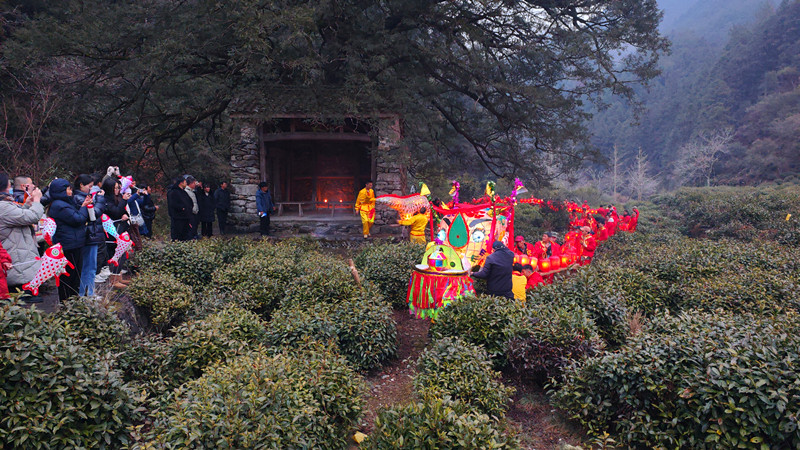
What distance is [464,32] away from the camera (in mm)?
12078

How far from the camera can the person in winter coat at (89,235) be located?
6121mm

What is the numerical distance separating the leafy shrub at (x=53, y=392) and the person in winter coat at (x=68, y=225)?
226 cm

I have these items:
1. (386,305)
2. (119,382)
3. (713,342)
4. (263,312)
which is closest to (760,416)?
(713,342)

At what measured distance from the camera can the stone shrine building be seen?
13.8m

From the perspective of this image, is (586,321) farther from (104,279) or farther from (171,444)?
(104,279)

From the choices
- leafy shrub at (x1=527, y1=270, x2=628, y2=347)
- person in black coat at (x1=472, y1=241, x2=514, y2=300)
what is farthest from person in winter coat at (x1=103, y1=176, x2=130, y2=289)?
leafy shrub at (x1=527, y1=270, x2=628, y2=347)

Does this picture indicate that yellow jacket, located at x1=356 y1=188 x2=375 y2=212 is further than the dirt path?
Yes

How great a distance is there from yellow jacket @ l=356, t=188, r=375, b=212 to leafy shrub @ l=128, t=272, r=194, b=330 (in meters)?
7.07

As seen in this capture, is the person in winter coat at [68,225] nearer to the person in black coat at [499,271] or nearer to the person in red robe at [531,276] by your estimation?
the person in black coat at [499,271]

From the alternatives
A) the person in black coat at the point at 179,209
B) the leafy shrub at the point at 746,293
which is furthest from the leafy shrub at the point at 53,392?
the leafy shrub at the point at 746,293

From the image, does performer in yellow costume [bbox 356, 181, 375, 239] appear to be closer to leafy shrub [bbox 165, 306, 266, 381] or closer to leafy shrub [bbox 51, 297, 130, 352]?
leafy shrub [bbox 165, 306, 266, 381]

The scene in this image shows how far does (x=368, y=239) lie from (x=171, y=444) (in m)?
10.7

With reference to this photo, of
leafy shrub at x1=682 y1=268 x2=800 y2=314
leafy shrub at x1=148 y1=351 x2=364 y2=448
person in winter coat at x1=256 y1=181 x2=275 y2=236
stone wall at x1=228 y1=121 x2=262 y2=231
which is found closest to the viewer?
leafy shrub at x1=148 y1=351 x2=364 y2=448

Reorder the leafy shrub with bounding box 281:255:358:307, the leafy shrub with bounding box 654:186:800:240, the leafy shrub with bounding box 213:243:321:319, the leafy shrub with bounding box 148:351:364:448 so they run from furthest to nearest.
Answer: the leafy shrub with bounding box 654:186:800:240 → the leafy shrub with bounding box 213:243:321:319 → the leafy shrub with bounding box 281:255:358:307 → the leafy shrub with bounding box 148:351:364:448
